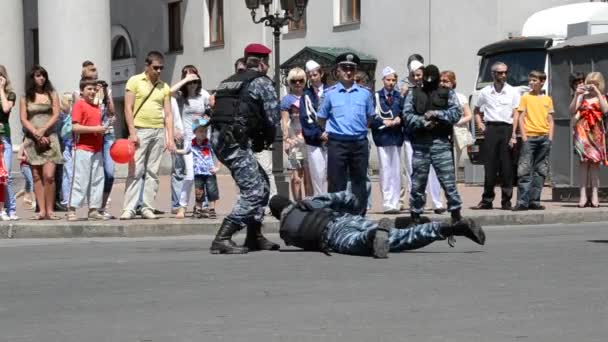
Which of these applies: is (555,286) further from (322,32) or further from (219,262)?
(322,32)

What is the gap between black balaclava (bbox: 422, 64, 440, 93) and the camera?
15469 mm

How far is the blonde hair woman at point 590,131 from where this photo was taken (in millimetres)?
19141

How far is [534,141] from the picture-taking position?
19.0 m

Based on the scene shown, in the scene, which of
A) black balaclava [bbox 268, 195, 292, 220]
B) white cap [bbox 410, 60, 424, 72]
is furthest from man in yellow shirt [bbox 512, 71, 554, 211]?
black balaclava [bbox 268, 195, 292, 220]

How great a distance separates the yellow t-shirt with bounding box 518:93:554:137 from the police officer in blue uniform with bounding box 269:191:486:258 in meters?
6.53

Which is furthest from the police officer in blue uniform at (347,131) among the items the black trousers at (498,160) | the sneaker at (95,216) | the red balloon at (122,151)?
the black trousers at (498,160)

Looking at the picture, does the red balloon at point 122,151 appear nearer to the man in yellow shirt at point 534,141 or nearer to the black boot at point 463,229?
the man in yellow shirt at point 534,141

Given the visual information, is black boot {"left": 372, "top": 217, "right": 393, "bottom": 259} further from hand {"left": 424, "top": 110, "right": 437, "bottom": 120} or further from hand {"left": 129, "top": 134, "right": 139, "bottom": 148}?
hand {"left": 129, "top": 134, "right": 139, "bottom": 148}

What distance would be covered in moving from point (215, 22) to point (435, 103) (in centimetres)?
2991

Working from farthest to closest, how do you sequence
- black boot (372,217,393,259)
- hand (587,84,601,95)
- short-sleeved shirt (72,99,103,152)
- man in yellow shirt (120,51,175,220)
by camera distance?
1. hand (587,84,601,95)
2. man in yellow shirt (120,51,175,220)
3. short-sleeved shirt (72,99,103,152)
4. black boot (372,217,393,259)

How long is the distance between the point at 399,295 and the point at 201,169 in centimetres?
818

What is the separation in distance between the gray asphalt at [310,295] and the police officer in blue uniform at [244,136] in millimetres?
324

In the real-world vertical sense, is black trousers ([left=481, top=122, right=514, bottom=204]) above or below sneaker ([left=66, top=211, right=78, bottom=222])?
above

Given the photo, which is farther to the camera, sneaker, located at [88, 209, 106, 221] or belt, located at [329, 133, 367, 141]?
sneaker, located at [88, 209, 106, 221]
